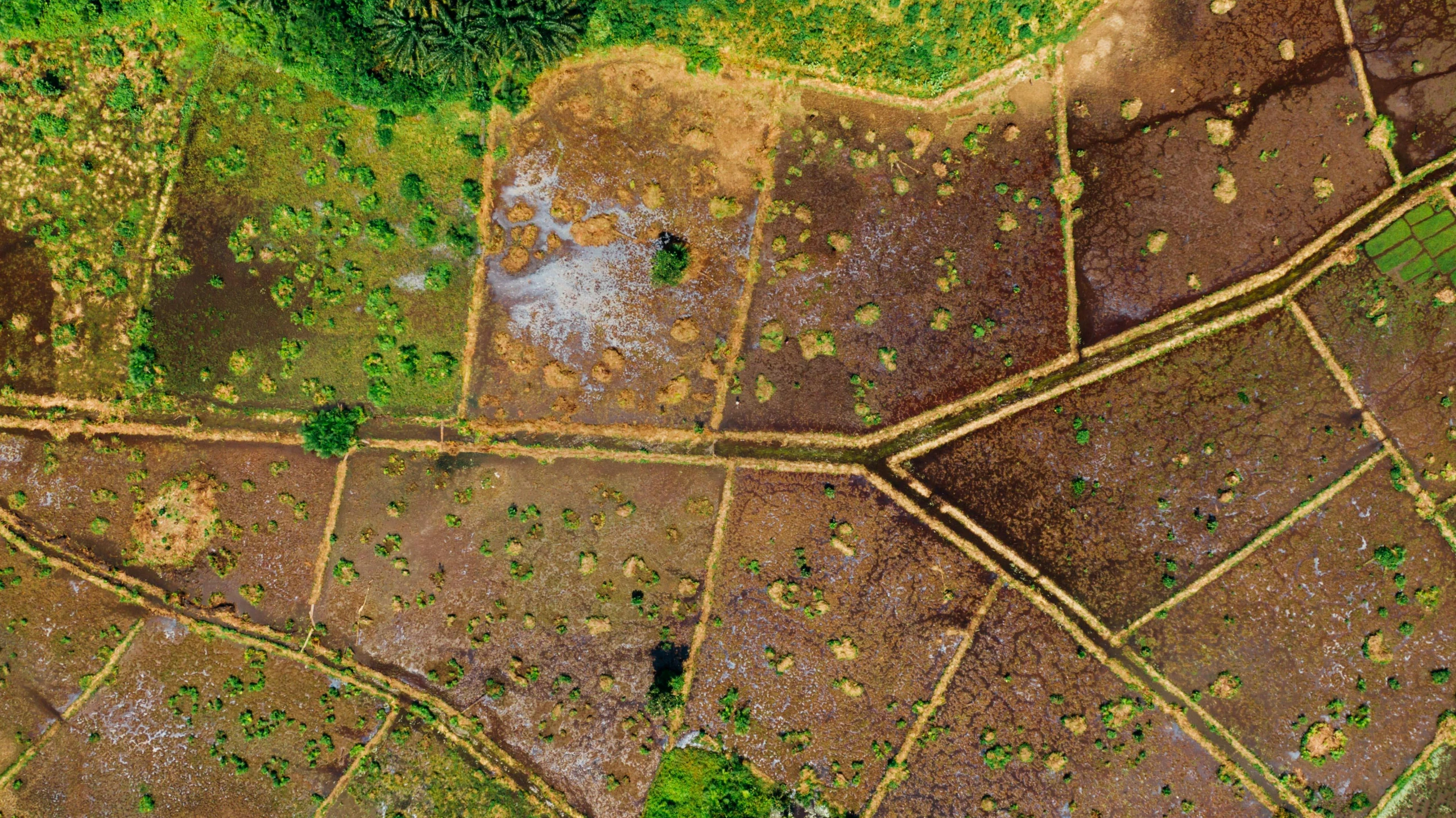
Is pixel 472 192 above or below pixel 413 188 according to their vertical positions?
above

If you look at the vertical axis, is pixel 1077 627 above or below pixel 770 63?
below

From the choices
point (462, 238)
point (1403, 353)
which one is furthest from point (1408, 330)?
point (462, 238)

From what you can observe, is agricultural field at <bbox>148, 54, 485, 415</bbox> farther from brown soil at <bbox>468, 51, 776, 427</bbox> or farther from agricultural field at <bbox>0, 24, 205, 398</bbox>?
brown soil at <bbox>468, 51, 776, 427</bbox>

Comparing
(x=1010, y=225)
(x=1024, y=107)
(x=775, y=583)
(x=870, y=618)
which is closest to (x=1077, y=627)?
(x=870, y=618)

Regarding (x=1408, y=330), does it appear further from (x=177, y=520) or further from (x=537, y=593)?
(x=177, y=520)

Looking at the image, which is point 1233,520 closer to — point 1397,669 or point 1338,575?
point 1338,575

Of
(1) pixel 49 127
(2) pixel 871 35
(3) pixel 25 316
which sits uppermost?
(2) pixel 871 35
